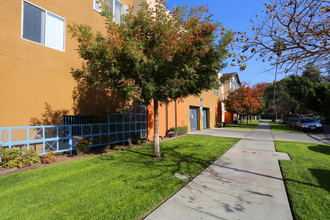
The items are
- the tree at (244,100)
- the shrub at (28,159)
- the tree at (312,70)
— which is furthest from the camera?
the tree at (244,100)

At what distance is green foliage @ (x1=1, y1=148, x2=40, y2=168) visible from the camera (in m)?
5.12

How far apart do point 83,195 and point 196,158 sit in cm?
417

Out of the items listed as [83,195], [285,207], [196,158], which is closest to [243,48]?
[285,207]

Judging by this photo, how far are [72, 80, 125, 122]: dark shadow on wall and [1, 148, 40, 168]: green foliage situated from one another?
277cm

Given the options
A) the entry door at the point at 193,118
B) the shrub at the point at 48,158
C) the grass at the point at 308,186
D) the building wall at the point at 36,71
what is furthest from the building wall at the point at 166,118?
the grass at the point at 308,186

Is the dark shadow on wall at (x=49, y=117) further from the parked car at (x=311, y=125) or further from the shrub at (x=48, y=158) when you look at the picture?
the parked car at (x=311, y=125)

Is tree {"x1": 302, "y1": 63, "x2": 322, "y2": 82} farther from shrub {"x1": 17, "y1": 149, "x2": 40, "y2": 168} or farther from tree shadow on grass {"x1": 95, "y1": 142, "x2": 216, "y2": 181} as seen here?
shrub {"x1": 17, "y1": 149, "x2": 40, "y2": 168}

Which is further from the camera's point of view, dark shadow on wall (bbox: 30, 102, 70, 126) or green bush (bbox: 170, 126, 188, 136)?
green bush (bbox: 170, 126, 188, 136)

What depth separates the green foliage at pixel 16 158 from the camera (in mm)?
5121

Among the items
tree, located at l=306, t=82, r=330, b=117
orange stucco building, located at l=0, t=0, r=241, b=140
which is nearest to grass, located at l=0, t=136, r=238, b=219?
orange stucco building, located at l=0, t=0, r=241, b=140

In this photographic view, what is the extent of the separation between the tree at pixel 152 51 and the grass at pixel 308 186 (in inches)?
148

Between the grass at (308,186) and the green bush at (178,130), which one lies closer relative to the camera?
the grass at (308,186)

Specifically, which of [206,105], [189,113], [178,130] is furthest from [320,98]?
[178,130]

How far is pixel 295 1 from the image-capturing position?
3289mm
